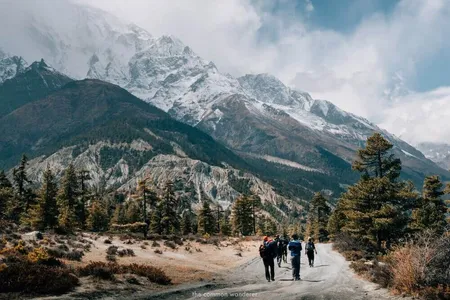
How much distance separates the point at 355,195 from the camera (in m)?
36.2


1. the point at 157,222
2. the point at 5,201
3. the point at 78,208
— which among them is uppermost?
the point at 5,201

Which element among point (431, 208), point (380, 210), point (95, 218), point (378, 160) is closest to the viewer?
point (380, 210)

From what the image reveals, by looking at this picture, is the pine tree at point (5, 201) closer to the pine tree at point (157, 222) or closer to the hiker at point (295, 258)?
the pine tree at point (157, 222)

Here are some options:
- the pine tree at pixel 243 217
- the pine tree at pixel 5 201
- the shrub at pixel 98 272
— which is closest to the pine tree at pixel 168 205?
the pine tree at pixel 243 217

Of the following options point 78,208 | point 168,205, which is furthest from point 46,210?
point 168,205

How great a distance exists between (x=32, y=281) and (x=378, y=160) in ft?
106

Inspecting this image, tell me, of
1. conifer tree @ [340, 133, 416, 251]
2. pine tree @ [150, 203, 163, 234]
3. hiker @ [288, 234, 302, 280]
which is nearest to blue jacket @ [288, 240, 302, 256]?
hiker @ [288, 234, 302, 280]

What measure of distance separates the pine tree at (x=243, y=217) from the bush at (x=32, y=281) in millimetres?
68797

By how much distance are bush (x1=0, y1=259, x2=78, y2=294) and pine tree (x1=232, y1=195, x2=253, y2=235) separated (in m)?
68.8

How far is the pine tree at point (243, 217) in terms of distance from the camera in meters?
82.2

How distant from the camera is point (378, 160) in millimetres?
36188

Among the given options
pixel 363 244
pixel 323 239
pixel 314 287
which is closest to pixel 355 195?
pixel 363 244

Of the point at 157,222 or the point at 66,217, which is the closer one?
the point at 66,217

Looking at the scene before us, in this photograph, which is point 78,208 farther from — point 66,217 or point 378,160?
point 378,160
